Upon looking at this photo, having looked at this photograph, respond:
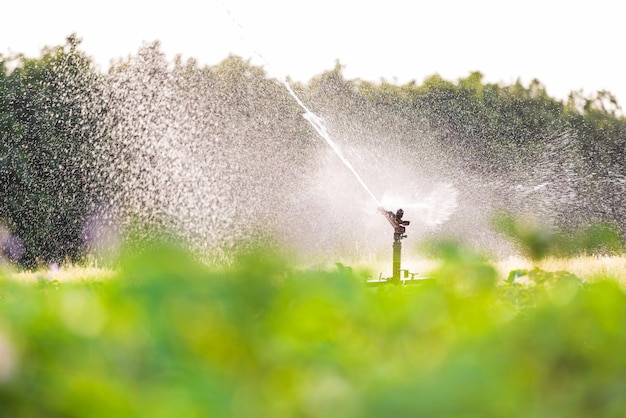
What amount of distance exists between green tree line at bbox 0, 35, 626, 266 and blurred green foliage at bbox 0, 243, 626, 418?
15202 millimetres

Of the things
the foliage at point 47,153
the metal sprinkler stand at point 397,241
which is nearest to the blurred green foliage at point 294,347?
the metal sprinkler stand at point 397,241

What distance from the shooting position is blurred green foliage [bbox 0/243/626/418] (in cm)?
60

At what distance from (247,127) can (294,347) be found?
19382 mm

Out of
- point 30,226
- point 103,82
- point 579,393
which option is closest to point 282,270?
point 579,393

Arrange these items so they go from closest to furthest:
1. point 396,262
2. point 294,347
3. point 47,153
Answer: point 294,347, point 396,262, point 47,153

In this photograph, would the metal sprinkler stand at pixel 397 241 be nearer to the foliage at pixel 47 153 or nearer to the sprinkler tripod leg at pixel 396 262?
the sprinkler tripod leg at pixel 396 262

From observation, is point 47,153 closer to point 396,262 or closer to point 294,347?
point 396,262

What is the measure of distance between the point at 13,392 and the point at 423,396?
359 millimetres

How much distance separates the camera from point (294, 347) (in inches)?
29.2

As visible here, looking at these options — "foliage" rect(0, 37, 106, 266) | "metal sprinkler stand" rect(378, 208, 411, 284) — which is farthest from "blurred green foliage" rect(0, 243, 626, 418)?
"foliage" rect(0, 37, 106, 266)

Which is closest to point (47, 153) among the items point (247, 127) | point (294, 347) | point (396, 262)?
point (247, 127)

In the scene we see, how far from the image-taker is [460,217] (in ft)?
71.4

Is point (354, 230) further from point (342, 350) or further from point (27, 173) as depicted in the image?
point (342, 350)

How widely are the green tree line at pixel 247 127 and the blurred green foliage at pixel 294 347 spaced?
15202 millimetres
